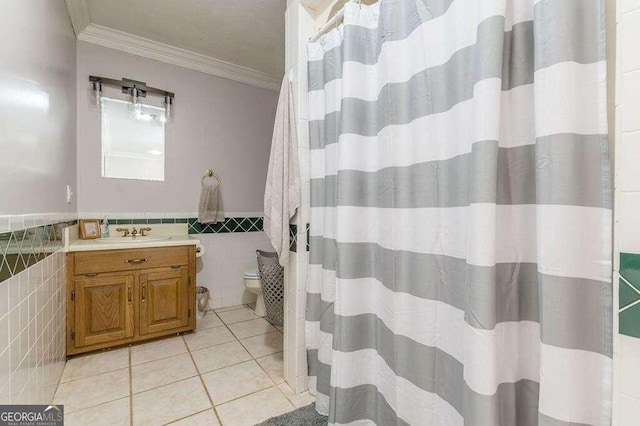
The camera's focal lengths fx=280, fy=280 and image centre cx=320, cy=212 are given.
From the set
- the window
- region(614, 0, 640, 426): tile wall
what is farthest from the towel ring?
region(614, 0, 640, 426): tile wall

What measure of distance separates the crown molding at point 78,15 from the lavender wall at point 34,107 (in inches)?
4.9

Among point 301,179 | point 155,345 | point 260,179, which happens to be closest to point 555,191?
point 301,179

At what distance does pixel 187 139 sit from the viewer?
8.67 ft

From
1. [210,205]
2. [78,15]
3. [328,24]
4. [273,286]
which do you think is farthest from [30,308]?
[78,15]

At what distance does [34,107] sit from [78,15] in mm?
1396

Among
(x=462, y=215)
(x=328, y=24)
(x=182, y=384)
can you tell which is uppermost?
(x=328, y=24)

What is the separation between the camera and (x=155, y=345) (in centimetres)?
205

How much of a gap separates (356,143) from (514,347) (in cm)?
85

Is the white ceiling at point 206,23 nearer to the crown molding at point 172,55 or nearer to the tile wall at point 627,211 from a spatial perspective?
the crown molding at point 172,55

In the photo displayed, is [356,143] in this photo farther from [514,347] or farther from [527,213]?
[514,347]

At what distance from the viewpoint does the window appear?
236cm

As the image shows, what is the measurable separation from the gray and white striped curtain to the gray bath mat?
63mm

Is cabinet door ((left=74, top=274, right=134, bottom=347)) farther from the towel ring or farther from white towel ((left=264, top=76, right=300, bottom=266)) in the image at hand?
white towel ((left=264, top=76, right=300, bottom=266))

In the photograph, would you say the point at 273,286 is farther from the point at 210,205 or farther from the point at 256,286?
the point at 210,205
